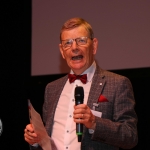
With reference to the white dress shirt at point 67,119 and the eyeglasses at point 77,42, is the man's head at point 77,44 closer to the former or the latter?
the eyeglasses at point 77,42

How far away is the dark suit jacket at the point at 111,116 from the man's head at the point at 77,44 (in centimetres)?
14

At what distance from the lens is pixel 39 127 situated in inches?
94.8

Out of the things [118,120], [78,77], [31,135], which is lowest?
[31,135]

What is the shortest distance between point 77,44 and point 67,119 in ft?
1.75

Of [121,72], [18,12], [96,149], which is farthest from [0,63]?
[96,149]

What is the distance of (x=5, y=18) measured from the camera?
4.36 m

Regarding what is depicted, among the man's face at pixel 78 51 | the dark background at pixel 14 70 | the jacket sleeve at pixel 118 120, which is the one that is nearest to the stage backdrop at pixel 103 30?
the dark background at pixel 14 70

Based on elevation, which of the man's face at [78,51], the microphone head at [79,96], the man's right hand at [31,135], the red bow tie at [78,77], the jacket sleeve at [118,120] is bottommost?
the man's right hand at [31,135]

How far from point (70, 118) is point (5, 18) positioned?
7.20 ft

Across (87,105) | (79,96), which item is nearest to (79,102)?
(79,96)

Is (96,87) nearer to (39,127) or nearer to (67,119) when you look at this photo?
(67,119)

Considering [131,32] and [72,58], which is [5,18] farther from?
[72,58]

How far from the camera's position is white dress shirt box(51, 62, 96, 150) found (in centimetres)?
250

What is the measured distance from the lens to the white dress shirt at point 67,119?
2497 mm
